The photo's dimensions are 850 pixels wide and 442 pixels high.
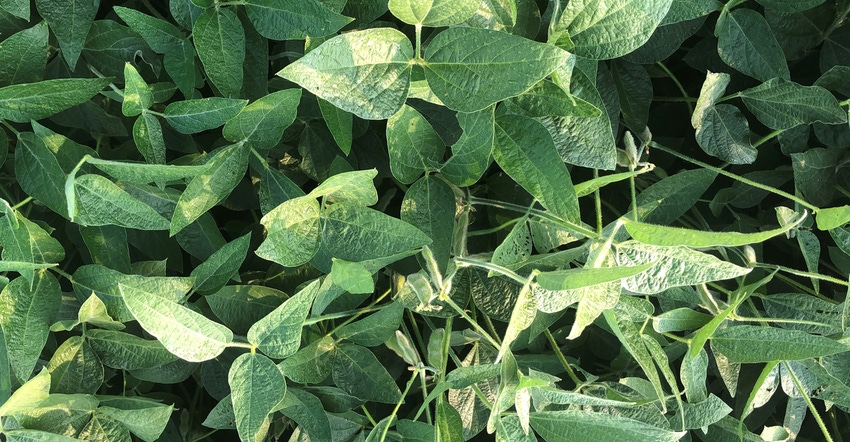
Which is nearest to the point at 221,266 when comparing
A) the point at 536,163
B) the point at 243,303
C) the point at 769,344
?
the point at 243,303

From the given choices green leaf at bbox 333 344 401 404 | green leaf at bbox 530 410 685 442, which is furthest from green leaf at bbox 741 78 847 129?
green leaf at bbox 333 344 401 404

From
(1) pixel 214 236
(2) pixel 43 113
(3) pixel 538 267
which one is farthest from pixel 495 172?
(2) pixel 43 113

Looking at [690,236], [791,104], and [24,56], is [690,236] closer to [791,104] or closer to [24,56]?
[791,104]

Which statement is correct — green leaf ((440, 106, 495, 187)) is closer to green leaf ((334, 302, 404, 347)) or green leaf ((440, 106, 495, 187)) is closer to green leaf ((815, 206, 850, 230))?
green leaf ((334, 302, 404, 347))

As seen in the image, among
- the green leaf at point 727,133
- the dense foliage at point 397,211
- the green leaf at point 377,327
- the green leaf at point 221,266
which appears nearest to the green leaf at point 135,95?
the dense foliage at point 397,211

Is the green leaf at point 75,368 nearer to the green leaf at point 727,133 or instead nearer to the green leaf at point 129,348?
the green leaf at point 129,348

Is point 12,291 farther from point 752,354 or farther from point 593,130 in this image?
point 752,354
